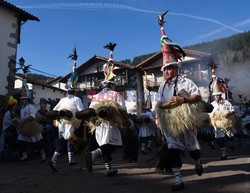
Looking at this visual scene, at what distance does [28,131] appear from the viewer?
22.7 ft

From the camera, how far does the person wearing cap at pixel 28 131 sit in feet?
22.8

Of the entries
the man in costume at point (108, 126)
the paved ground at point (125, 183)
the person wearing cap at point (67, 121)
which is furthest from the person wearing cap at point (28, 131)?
the man in costume at point (108, 126)

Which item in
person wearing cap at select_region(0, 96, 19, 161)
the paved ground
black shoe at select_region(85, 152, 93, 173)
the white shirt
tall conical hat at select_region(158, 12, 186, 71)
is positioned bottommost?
the paved ground

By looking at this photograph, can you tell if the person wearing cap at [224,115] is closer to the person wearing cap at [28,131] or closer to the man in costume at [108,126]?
the man in costume at [108,126]

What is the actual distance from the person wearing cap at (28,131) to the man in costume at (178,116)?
4.56 metres

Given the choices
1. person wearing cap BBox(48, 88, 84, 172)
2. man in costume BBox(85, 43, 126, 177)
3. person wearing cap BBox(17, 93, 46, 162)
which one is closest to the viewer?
man in costume BBox(85, 43, 126, 177)

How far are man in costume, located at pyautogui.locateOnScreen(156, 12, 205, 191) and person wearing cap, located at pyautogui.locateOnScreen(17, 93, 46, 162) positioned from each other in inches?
179

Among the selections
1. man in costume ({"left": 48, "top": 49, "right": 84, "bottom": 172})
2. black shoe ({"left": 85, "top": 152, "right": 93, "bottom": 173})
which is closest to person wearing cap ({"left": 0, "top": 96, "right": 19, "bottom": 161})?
man in costume ({"left": 48, "top": 49, "right": 84, "bottom": 172})

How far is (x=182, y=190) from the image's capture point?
126 inches

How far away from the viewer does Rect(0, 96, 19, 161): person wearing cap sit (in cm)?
738

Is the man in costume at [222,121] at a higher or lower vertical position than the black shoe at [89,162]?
higher

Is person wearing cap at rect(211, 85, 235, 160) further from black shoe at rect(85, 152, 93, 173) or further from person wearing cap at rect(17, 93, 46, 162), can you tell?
person wearing cap at rect(17, 93, 46, 162)

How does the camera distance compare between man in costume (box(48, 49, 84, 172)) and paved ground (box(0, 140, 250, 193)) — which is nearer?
paved ground (box(0, 140, 250, 193))

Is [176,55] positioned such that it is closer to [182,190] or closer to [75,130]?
[182,190]
